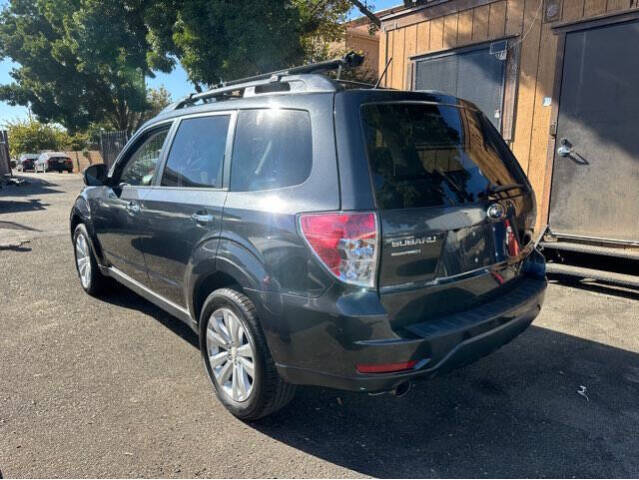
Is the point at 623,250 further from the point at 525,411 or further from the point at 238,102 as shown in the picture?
the point at 238,102

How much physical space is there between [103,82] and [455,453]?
88.4ft

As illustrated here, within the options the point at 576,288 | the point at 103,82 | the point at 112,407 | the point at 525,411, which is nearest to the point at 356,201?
the point at 525,411

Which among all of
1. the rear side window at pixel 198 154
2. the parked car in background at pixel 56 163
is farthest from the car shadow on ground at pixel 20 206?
the parked car in background at pixel 56 163

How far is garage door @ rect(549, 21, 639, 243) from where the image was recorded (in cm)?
499

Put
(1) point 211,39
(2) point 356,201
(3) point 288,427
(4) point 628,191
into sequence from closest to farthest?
(2) point 356,201 < (3) point 288,427 < (4) point 628,191 < (1) point 211,39

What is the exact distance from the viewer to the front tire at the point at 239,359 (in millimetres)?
2629

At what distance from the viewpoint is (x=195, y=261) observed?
3057 mm

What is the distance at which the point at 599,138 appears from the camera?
523 cm

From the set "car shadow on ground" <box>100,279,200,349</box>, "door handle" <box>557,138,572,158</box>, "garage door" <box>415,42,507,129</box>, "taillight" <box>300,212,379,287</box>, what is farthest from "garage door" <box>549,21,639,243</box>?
"car shadow on ground" <box>100,279,200,349</box>

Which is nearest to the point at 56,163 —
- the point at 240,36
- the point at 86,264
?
the point at 240,36

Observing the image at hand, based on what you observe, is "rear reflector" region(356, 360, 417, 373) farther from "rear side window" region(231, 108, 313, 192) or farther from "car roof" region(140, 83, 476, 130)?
"car roof" region(140, 83, 476, 130)

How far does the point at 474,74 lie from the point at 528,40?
0.82m

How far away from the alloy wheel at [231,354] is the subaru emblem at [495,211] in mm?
1446

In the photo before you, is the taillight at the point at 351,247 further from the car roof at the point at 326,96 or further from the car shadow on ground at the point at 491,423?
the car shadow on ground at the point at 491,423
